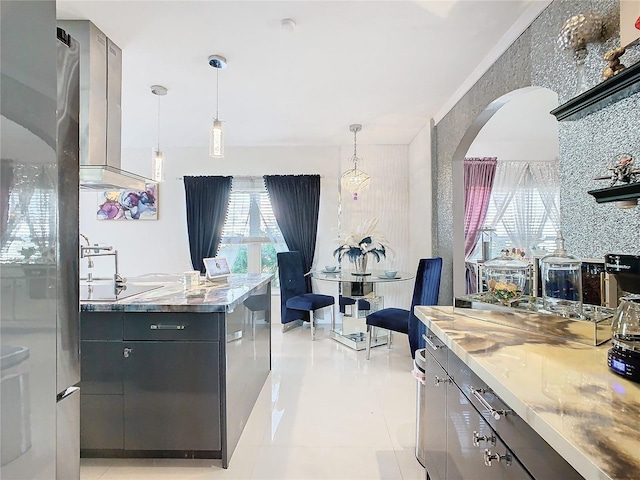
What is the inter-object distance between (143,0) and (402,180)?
12.4 ft

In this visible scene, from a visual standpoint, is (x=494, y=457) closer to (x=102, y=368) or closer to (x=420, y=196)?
(x=102, y=368)

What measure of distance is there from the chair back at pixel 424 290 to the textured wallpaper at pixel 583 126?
141cm

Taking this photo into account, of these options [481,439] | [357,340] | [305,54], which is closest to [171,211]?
[357,340]

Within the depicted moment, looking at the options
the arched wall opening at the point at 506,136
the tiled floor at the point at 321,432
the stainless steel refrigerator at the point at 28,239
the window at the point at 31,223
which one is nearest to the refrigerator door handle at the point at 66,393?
the stainless steel refrigerator at the point at 28,239

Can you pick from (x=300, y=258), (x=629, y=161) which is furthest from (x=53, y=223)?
(x=300, y=258)

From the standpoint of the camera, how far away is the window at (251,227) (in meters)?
5.16

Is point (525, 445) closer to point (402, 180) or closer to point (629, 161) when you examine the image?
point (629, 161)

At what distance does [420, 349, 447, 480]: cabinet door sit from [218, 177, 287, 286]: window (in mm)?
3720

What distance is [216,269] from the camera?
2768 mm

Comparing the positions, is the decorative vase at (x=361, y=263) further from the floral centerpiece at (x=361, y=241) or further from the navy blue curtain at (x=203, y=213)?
the navy blue curtain at (x=203, y=213)

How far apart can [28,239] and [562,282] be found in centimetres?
179

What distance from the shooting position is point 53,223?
64cm

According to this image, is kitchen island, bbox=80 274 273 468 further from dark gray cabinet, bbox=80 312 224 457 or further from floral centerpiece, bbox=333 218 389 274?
floral centerpiece, bbox=333 218 389 274

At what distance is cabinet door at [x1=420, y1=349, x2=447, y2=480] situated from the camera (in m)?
1.42
